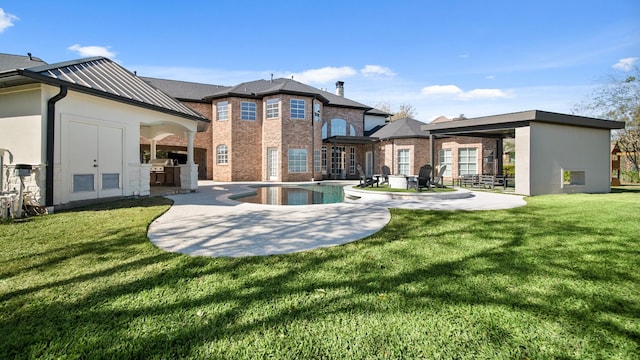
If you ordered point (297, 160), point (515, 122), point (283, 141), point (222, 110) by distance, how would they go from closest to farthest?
point (515, 122), point (283, 141), point (297, 160), point (222, 110)

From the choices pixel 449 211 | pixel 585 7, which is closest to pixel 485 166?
pixel 585 7

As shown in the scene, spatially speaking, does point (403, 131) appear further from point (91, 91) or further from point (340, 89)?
point (91, 91)

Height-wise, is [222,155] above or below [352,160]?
above

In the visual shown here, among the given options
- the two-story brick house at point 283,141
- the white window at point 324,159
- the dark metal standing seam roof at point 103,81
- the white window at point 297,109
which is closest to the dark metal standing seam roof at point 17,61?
the dark metal standing seam roof at point 103,81

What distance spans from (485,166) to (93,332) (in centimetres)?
2189

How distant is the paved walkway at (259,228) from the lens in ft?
15.2

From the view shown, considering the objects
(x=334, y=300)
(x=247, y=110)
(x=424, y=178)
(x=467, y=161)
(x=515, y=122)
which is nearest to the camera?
(x=334, y=300)

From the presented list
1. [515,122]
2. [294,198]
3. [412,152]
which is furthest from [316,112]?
[515,122]

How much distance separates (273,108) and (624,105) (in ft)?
88.0

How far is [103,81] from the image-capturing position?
9.20 meters

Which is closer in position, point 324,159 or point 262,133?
point 262,133

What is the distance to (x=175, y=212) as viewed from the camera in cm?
771

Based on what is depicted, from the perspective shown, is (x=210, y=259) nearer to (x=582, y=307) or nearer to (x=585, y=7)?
(x=582, y=307)

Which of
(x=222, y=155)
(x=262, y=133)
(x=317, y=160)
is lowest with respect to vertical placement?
(x=317, y=160)
